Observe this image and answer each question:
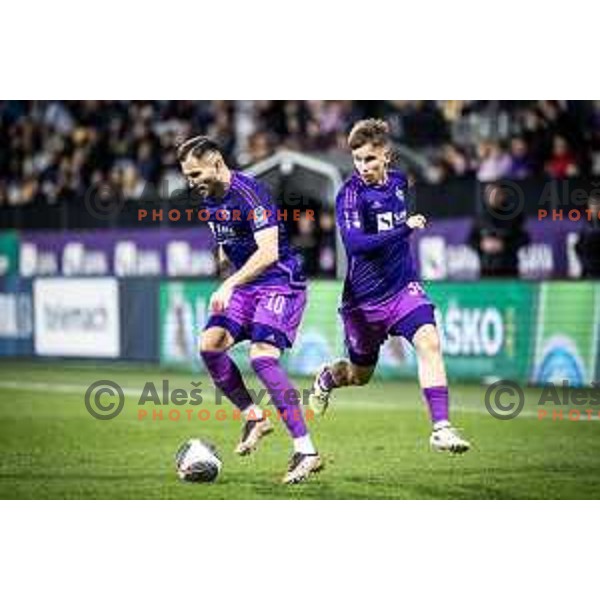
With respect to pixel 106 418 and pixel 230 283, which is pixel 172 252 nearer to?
pixel 106 418

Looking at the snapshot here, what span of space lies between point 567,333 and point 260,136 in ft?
7.87

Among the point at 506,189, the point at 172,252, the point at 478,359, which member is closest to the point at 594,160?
the point at 506,189

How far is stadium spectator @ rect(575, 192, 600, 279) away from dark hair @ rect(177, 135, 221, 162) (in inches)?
91.8

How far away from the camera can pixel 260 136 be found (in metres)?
9.45

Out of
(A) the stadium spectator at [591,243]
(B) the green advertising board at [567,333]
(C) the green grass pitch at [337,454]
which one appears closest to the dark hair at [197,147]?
(C) the green grass pitch at [337,454]

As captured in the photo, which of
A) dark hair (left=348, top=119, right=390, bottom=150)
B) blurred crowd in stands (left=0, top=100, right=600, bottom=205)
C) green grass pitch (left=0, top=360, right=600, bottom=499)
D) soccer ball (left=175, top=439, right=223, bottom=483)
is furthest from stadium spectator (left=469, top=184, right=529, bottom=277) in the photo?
soccer ball (left=175, top=439, right=223, bottom=483)

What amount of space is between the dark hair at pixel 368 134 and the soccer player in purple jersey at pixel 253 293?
23.9 inches

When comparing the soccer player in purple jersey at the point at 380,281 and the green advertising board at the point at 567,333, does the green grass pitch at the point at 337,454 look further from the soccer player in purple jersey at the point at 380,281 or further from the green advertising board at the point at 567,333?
the green advertising board at the point at 567,333

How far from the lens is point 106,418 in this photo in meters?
9.27

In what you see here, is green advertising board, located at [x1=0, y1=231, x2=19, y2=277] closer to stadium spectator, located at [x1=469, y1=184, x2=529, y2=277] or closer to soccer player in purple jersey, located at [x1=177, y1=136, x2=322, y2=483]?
soccer player in purple jersey, located at [x1=177, y1=136, x2=322, y2=483]

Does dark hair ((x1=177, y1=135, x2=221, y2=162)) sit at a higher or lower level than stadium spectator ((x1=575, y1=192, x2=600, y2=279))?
higher

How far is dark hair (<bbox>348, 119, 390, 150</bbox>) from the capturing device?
333 inches

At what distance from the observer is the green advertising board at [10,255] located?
10633 millimetres

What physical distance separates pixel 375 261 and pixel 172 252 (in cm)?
279
